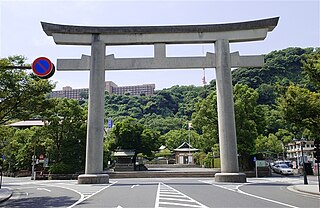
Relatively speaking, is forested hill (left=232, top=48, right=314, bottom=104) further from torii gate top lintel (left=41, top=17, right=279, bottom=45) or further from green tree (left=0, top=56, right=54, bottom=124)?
green tree (left=0, top=56, right=54, bottom=124)

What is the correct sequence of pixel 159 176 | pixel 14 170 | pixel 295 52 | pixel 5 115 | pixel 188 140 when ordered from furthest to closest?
1. pixel 295 52
2. pixel 188 140
3. pixel 14 170
4. pixel 159 176
5. pixel 5 115

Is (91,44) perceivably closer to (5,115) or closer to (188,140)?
(5,115)

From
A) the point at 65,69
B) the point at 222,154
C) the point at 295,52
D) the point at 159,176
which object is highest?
the point at 295,52

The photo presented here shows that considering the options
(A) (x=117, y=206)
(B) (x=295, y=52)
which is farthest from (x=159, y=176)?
(B) (x=295, y=52)

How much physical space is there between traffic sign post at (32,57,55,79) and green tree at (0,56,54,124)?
7.93 m

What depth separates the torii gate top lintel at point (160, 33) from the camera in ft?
72.5

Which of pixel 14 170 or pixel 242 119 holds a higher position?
pixel 242 119

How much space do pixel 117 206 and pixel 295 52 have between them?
96.8 meters

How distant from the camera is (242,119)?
32812 mm

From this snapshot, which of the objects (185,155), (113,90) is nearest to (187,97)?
(185,155)

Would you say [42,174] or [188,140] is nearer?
[42,174]

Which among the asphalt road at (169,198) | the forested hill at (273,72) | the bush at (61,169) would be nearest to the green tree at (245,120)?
the asphalt road at (169,198)

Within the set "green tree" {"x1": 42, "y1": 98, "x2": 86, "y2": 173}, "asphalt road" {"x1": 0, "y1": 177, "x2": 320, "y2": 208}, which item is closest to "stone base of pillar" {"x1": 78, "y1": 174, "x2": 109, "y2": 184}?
"asphalt road" {"x1": 0, "y1": 177, "x2": 320, "y2": 208}

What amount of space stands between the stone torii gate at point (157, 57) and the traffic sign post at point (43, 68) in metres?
14.0
